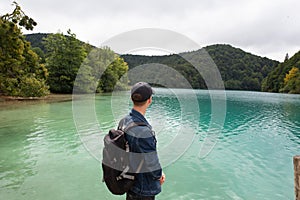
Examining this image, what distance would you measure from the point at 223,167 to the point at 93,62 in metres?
41.9

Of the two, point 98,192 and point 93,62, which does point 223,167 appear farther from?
point 93,62

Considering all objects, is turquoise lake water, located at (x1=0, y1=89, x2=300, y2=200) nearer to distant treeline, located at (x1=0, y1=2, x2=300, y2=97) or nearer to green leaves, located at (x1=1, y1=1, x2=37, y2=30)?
distant treeline, located at (x1=0, y1=2, x2=300, y2=97)

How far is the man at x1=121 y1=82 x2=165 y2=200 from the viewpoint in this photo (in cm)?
183

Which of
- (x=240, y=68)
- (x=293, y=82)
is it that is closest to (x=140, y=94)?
(x=293, y=82)

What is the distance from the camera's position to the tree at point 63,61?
37.8 meters

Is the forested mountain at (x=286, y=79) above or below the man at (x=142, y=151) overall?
above

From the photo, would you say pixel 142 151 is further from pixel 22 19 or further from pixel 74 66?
pixel 74 66

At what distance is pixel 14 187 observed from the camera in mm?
4605

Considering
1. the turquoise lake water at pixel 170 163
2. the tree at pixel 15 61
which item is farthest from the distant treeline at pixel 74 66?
the turquoise lake water at pixel 170 163

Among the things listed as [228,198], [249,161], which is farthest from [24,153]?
[249,161]

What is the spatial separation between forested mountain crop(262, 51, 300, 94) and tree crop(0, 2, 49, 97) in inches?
2739

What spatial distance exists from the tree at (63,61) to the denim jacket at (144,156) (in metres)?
38.2

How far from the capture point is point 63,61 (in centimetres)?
3859

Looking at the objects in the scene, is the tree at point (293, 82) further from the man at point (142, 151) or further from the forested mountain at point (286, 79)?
the man at point (142, 151)
